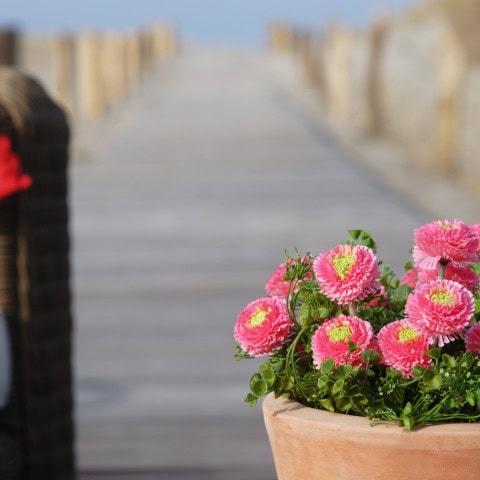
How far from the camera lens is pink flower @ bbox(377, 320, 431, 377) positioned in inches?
47.5

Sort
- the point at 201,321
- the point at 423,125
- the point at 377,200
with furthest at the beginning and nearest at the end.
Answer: the point at 423,125
the point at 377,200
the point at 201,321

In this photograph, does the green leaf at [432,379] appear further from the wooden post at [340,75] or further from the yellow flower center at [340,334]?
the wooden post at [340,75]

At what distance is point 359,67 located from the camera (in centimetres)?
1479

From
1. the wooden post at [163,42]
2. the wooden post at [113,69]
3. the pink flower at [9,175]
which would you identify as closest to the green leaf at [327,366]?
the pink flower at [9,175]

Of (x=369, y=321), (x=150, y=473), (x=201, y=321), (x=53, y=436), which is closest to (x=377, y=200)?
(x=201, y=321)

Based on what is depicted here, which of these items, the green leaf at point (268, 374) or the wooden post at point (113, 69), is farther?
the wooden post at point (113, 69)

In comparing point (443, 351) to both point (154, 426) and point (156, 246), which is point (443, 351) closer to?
point (154, 426)

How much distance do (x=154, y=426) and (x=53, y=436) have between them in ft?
3.71

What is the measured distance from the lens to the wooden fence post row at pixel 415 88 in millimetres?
10102

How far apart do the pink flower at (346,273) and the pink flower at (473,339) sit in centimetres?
12

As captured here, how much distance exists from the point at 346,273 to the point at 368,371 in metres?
0.11

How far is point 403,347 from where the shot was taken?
3.96ft

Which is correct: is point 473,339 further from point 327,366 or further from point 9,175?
point 9,175

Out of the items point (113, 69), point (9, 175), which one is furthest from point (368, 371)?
point (113, 69)
